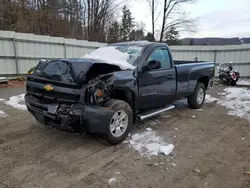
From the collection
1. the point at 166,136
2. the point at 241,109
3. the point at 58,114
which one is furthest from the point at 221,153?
the point at 241,109

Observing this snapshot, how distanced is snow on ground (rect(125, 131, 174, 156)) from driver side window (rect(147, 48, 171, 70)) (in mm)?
1634

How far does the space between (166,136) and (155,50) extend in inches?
76.3

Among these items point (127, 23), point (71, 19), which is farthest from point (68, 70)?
point (127, 23)

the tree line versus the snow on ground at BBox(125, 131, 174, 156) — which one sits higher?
the tree line

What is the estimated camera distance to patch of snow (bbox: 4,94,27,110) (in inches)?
266

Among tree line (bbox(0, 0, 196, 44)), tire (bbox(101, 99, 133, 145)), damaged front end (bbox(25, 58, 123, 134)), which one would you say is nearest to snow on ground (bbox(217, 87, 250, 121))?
tire (bbox(101, 99, 133, 145))

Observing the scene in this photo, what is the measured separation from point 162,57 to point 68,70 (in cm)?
242

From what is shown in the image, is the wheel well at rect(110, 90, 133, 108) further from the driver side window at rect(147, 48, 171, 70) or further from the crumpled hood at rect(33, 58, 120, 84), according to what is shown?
the driver side window at rect(147, 48, 171, 70)

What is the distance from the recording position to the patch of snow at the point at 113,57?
14.3 ft

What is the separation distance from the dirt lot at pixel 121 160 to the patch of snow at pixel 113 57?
1.47 metres

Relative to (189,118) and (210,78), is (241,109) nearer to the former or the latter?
(210,78)

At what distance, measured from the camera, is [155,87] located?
4.98 meters

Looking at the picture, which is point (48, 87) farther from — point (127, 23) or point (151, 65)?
point (127, 23)

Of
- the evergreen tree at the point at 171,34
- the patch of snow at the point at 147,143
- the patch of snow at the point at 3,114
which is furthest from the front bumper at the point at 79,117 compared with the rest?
the evergreen tree at the point at 171,34
